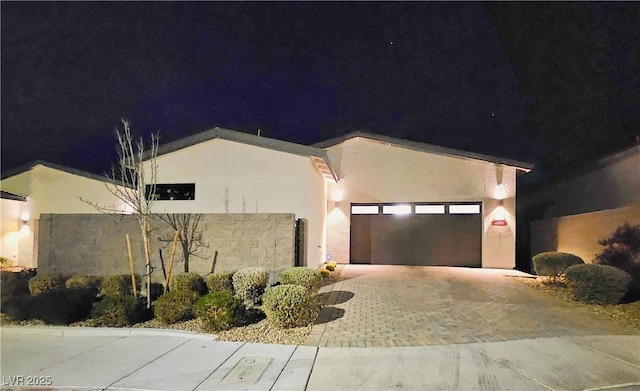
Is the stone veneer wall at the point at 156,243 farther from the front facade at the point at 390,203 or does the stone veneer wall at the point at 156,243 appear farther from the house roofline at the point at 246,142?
the front facade at the point at 390,203

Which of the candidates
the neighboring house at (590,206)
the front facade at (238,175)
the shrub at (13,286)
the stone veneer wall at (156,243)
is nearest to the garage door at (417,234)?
the neighboring house at (590,206)

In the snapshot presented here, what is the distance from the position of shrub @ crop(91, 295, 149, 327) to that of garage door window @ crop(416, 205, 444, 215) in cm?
1116

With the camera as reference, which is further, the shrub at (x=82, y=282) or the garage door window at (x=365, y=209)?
the garage door window at (x=365, y=209)

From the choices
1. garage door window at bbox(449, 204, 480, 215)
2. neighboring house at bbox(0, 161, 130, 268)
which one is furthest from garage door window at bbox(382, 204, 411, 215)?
neighboring house at bbox(0, 161, 130, 268)

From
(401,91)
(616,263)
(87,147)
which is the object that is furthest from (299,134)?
(616,263)

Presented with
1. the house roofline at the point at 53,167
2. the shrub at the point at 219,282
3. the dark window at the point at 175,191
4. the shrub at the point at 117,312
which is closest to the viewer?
the shrub at the point at 117,312

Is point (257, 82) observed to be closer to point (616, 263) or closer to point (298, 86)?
point (298, 86)

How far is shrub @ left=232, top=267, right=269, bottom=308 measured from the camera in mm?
7047

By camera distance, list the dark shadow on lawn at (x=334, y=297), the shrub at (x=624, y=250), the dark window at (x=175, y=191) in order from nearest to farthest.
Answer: the dark shadow on lawn at (x=334, y=297), the shrub at (x=624, y=250), the dark window at (x=175, y=191)

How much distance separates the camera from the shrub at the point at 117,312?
20.7 feet

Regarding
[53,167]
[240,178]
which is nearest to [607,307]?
[240,178]

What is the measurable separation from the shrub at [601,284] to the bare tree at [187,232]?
8.62 meters

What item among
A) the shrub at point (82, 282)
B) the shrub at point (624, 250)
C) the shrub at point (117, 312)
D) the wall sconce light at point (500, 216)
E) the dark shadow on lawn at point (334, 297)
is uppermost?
the wall sconce light at point (500, 216)

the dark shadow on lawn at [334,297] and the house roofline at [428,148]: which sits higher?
the house roofline at [428,148]
